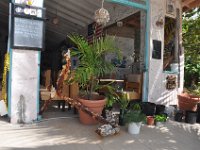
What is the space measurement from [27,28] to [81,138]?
6.62 feet

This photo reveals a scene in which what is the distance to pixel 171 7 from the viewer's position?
20.0 ft

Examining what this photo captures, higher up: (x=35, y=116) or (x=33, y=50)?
(x=33, y=50)

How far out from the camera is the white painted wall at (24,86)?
405 cm

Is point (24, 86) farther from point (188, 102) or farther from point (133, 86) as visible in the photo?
point (188, 102)

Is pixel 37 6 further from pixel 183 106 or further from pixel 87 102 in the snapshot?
pixel 183 106

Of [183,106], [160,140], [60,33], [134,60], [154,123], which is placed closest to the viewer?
[160,140]

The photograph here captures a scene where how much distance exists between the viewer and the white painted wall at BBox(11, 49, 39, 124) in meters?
4.05

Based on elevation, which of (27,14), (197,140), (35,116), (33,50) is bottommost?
(197,140)

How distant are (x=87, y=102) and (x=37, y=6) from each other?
1830 millimetres

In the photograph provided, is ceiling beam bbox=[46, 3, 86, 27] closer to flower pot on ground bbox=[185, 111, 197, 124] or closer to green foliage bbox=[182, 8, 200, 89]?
green foliage bbox=[182, 8, 200, 89]

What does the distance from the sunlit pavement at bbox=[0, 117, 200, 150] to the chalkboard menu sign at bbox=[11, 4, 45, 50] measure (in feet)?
4.41

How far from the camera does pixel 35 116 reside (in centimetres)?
426

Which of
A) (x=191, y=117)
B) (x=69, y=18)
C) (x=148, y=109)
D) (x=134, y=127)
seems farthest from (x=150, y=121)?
(x=69, y=18)

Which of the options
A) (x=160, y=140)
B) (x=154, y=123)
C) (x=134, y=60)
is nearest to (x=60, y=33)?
(x=134, y=60)
